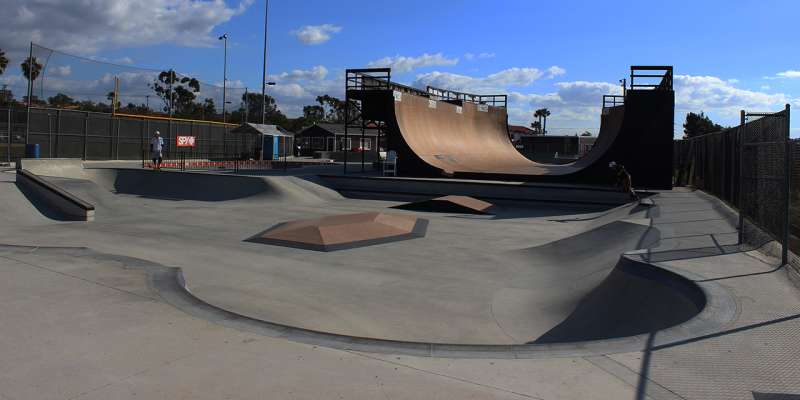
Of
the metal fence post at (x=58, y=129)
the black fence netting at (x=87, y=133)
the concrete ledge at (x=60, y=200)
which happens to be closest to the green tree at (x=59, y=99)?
the black fence netting at (x=87, y=133)

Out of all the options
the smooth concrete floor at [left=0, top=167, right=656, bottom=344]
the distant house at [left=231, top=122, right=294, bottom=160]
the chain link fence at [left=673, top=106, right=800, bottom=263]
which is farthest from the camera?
the distant house at [left=231, top=122, right=294, bottom=160]

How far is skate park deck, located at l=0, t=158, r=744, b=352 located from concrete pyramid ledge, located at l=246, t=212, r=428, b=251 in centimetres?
36

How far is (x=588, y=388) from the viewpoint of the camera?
11.0 feet

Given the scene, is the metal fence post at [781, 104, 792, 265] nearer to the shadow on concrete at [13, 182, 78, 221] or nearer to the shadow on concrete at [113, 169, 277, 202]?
the shadow on concrete at [13, 182, 78, 221]

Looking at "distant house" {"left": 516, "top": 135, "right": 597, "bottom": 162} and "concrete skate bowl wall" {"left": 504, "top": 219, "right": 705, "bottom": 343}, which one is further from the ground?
"distant house" {"left": 516, "top": 135, "right": 597, "bottom": 162}

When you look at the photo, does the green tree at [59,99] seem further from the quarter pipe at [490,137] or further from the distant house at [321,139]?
Result: the distant house at [321,139]

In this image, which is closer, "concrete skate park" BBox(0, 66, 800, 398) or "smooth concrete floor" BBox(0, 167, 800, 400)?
"smooth concrete floor" BBox(0, 167, 800, 400)

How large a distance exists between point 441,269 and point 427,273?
1.30 feet

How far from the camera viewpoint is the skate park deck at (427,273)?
5801 millimetres

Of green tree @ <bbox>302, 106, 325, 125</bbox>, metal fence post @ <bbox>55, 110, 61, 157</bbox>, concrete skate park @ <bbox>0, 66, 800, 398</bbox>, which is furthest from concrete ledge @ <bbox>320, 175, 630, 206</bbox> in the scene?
green tree @ <bbox>302, 106, 325, 125</bbox>

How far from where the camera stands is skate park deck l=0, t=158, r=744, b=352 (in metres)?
5.80

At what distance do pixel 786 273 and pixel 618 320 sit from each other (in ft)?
7.25

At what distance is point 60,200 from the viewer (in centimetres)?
1376

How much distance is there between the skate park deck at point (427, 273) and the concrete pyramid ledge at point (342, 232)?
0.36m
